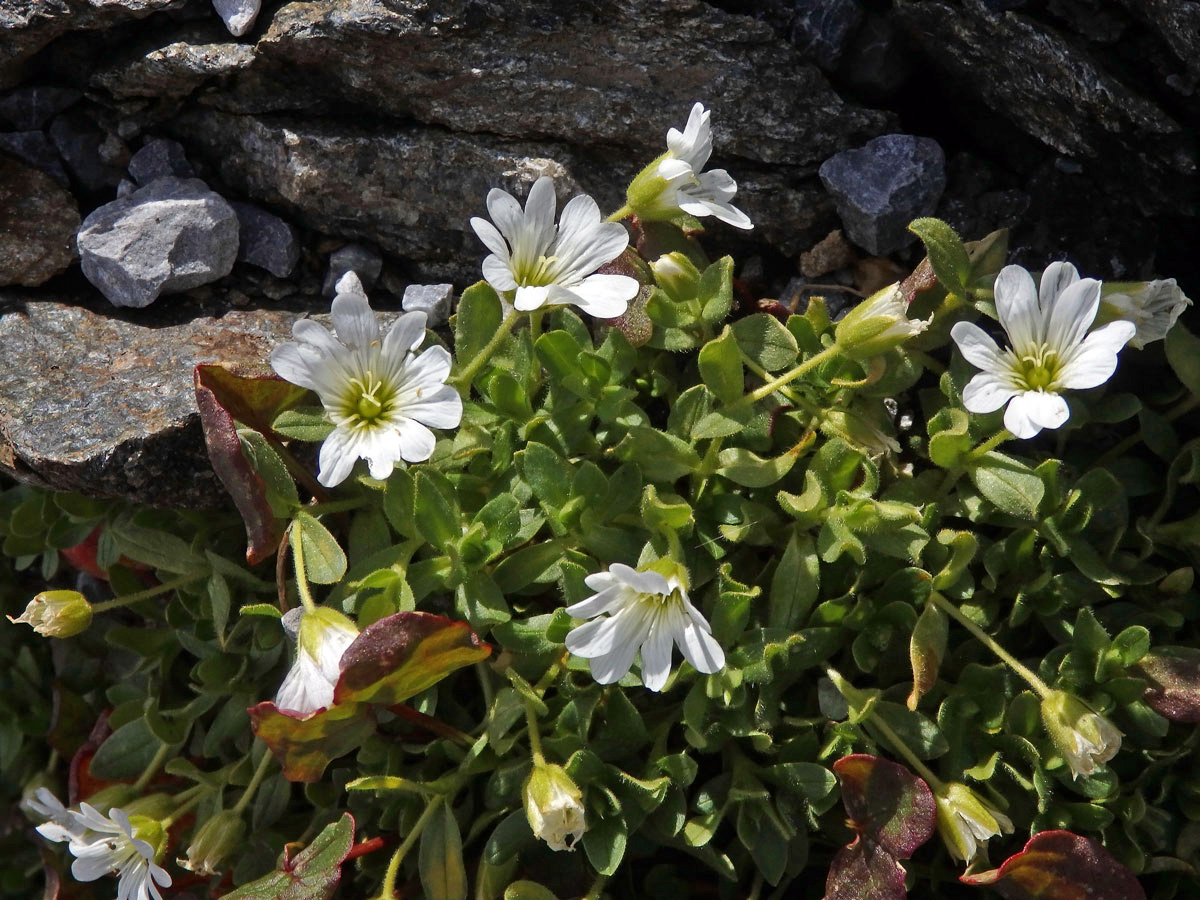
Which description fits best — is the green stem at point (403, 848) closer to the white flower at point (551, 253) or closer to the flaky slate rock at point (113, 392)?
the flaky slate rock at point (113, 392)

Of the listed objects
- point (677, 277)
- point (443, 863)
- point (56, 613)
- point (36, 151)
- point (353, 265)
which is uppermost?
point (677, 277)

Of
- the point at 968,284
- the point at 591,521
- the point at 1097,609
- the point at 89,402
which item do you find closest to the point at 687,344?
the point at 591,521

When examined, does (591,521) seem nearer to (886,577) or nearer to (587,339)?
(587,339)

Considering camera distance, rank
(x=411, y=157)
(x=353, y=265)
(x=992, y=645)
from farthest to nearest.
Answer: (x=353, y=265)
(x=411, y=157)
(x=992, y=645)

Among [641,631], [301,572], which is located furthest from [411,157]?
[641,631]

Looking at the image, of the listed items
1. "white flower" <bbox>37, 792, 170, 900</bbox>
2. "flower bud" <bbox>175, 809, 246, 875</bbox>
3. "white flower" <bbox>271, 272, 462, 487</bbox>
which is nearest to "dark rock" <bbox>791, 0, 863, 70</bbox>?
"white flower" <bbox>271, 272, 462, 487</bbox>

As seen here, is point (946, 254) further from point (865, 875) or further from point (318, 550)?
point (318, 550)

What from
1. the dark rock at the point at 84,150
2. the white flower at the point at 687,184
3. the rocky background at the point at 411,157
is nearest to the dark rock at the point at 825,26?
the rocky background at the point at 411,157
